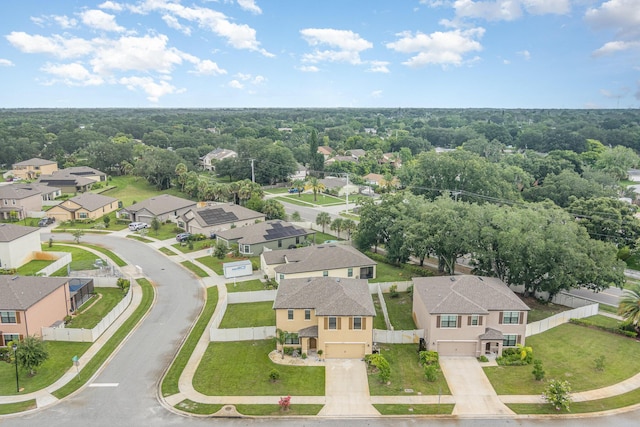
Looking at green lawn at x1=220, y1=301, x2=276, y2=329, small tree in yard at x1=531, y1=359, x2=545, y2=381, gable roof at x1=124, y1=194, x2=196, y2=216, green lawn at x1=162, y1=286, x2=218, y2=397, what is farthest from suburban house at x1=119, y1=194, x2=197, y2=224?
small tree in yard at x1=531, y1=359, x2=545, y2=381

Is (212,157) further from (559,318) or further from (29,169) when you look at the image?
(559,318)

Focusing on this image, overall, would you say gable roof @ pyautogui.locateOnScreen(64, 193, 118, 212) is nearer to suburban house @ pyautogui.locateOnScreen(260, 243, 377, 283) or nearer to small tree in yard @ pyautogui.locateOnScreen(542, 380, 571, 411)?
suburban house @ pyautogui.locateOnScreen(260, 243, 377, 283)

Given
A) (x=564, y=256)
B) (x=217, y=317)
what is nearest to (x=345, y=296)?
(x=217, y=317)

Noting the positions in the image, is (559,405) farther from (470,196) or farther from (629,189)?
(629,189)

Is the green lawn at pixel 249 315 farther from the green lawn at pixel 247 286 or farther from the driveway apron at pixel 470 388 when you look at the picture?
the driveway apron at pixel 470 388

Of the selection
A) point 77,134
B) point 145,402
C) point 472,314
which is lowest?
point 145,402

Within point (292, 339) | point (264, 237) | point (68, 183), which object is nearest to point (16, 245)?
point (264, 237)
